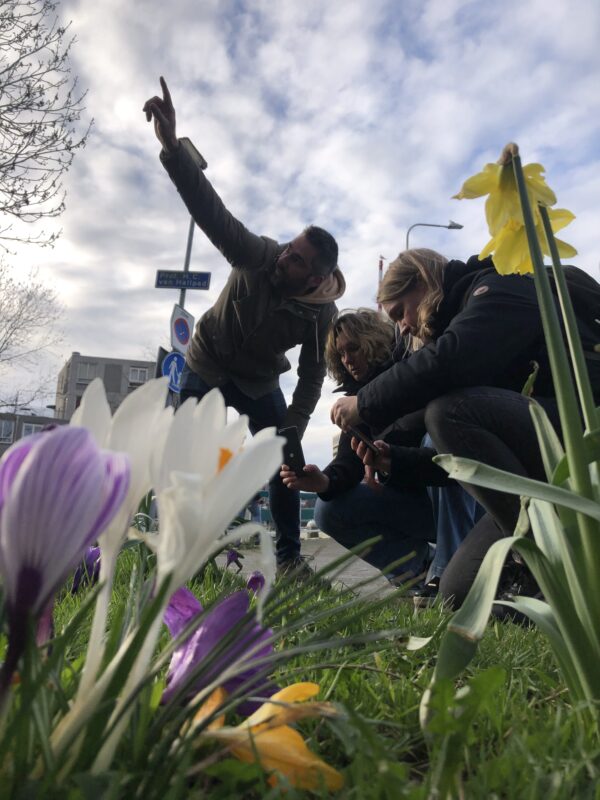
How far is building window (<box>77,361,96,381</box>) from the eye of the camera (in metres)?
64.1

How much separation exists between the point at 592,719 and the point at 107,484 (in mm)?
697

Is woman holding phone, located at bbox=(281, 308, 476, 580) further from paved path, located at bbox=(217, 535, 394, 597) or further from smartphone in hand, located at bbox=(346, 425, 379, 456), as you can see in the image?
smartphone in hand, located at bbox=(346, 425, 379, 456)

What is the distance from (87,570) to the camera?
1.82 metres

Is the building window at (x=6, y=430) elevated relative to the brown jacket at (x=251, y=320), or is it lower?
elevated

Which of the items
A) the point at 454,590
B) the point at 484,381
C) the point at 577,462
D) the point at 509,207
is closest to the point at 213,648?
the point at 577,462

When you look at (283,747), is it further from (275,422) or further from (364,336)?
(275,422)

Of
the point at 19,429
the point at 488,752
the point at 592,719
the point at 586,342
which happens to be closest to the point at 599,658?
the point at 592,719

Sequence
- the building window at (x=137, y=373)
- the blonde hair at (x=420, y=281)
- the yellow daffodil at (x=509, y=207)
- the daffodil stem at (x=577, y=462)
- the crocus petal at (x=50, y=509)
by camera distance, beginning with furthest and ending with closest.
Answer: the building window at (x=137, y=373), the blonde hair at (x=420, y=281), the yellow daffodil at (x=509, y=207), the daffodil stem at (x=577, y=462), the crocus petal at (x=50, y=509)

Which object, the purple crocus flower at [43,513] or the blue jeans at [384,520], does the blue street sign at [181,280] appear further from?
the purple crocus flower at [43,513]

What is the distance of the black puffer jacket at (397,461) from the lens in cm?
303

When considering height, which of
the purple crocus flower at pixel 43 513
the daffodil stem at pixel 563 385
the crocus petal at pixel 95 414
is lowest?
the purple crocus flower at pixel 43 513

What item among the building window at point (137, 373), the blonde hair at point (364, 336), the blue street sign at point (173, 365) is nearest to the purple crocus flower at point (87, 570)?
the blonde hair at point (364, 336)

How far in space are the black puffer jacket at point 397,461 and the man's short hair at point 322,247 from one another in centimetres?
65

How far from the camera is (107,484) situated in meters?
0.47
